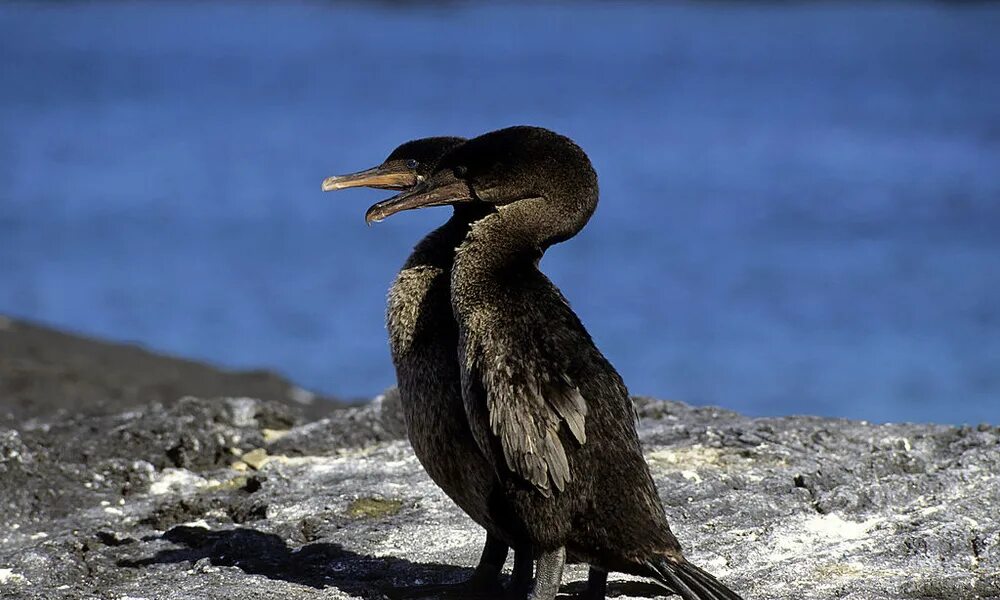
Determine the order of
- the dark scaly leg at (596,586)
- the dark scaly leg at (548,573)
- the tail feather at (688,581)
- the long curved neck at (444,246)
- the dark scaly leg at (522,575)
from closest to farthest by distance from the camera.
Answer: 1. the tail feather at (688,581)
2. the dark scaly leg at (548,573)
3. the dark scaly leg at (596,586)
4. the dark scaly leg at (522,575)
5. the long curved neck at (444,246)

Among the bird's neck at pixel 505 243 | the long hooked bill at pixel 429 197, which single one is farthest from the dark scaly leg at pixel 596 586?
Result: the long hooked bill at pixel 429 197

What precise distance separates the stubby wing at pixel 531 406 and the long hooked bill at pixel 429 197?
1.91 ft

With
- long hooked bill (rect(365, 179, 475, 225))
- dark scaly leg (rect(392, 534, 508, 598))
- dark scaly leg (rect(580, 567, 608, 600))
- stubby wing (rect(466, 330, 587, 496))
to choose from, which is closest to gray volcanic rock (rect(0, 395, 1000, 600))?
dark scaly leg (rect(392, 534, 508, 598))

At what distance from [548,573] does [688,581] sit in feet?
1.46

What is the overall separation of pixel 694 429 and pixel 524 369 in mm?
2238

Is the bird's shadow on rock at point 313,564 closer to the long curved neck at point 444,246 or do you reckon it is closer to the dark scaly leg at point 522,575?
the dark scaly leg at point 522,575

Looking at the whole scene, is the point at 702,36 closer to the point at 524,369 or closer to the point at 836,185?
the point at 836,185

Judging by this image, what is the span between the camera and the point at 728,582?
16.3 feet

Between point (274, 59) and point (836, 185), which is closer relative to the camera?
point (836, 185)

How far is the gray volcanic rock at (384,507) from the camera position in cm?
510

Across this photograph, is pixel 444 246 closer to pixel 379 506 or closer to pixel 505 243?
pixel 505 243

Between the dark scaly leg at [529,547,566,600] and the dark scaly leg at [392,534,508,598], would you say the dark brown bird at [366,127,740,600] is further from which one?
the dark scaly leg at [392,534,508,598]

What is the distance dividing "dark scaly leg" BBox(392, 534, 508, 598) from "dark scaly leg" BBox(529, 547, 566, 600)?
1.21 ft

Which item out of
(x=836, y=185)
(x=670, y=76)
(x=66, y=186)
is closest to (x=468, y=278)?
(x=836, y=185)
